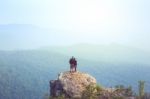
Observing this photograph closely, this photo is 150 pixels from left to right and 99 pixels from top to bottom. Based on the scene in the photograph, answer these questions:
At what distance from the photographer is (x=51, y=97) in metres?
37.4

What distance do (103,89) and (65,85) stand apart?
3.90 m

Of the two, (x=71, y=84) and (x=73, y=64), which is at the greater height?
(x=73, y=64)

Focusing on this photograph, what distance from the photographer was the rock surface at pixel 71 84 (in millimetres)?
38219

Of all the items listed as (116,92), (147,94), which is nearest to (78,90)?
(116,92)

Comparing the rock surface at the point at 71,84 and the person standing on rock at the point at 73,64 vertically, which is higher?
the person standing on rock at the point at 73,64

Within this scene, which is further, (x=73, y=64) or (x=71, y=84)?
(x=73, y=64)

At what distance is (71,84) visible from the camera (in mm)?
38875

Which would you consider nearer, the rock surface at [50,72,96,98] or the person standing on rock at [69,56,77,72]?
the rock surface at [50,72,96,98]

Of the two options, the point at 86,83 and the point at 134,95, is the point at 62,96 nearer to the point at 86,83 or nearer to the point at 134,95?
the point at 86,83

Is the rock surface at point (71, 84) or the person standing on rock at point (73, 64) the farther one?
the person standing on rock at point (73, 64)

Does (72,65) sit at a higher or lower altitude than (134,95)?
higher

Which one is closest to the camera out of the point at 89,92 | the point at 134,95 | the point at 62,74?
the point at 89,92

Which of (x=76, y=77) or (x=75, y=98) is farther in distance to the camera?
(x=76, y=77)

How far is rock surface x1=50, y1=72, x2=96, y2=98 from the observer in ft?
125
